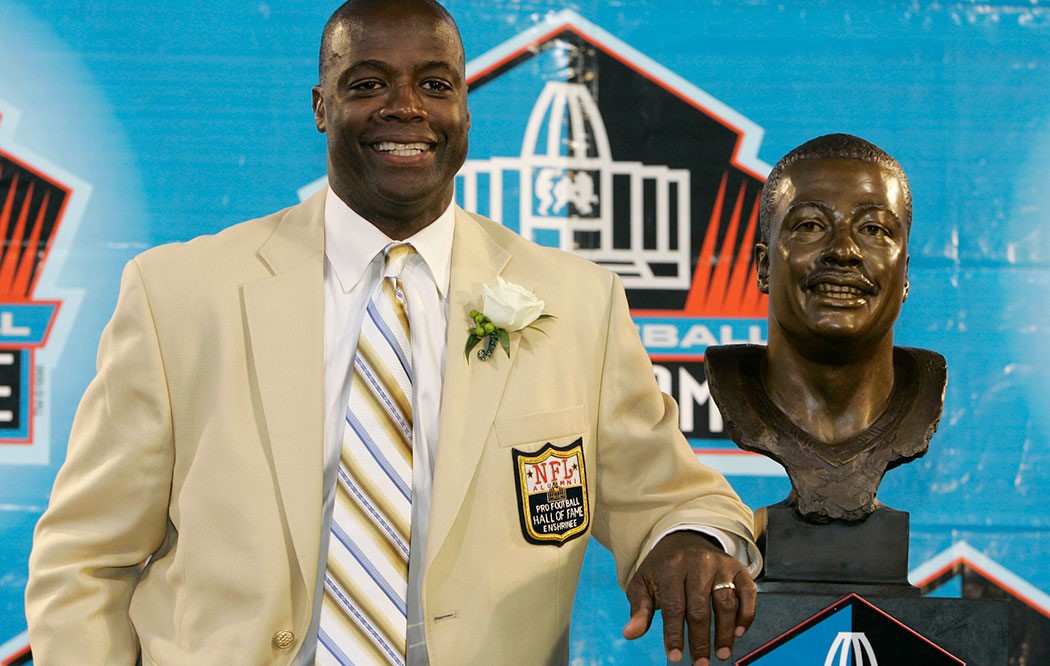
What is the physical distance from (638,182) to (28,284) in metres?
1.49

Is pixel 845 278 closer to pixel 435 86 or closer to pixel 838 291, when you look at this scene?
pixel 838 291

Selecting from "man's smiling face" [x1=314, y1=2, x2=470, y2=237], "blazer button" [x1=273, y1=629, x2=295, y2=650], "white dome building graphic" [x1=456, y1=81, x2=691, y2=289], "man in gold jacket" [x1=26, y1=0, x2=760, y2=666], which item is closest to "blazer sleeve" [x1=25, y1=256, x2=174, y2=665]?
"man in gold jacket" [x1=26, y1=0, x2=760, y2=666]

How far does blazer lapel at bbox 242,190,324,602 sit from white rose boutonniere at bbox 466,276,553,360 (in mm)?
231

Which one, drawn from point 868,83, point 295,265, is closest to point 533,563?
point 295,265

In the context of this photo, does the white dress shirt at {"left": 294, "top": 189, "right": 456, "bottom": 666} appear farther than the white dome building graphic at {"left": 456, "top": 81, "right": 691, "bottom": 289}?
No

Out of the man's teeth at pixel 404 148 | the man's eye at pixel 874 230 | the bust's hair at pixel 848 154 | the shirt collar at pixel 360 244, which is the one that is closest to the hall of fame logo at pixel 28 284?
the shirt collar at pixel 360 244

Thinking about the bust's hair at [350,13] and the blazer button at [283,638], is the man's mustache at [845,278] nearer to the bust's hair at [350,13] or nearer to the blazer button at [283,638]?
the bust's hair at [350,13]

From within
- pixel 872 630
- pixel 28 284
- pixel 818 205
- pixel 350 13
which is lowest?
pixel 872 630

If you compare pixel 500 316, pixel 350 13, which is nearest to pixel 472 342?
pixel 500 316

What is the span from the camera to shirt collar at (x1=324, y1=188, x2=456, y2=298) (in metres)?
1.92

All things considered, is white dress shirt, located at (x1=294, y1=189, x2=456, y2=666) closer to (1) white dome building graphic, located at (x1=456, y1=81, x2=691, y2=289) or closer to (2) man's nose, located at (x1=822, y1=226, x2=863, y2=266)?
(2) man's nose, located at (x1=822, y1=226, x2=863, y2=266)

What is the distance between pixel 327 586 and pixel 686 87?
1744 mm

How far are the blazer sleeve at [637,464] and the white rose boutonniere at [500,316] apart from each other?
0.59ft

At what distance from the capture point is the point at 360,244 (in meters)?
1.92
